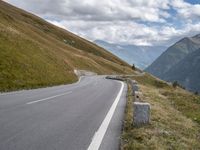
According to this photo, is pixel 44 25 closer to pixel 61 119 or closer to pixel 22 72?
pixel 22 72

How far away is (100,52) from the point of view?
6860 inches

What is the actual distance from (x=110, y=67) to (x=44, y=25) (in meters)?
53.6

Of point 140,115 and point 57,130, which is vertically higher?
point 140,115

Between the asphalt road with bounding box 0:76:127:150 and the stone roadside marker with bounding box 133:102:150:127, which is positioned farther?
the stone roadside marker with bounding box 133:102:150:127

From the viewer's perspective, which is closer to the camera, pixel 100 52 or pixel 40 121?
pixel 40 121

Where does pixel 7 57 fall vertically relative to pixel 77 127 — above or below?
above

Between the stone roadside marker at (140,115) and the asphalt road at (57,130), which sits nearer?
the asphalt road at (57,130)

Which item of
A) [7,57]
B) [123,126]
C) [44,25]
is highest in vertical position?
[44,25]

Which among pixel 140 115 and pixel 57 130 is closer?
pixel 57 130

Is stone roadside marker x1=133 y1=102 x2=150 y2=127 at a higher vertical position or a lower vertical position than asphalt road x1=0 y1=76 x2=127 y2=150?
higher

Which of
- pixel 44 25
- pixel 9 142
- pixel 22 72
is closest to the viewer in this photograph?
pixel 9 142

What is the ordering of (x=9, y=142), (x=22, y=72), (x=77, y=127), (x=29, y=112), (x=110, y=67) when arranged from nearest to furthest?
(x=9, y=142), (x=77, y=127), (x=29, y=112), (x=22, y=72), (x=110, y=67)

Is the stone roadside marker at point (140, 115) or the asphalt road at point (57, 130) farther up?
the stone roadside marker at point (140, 115)

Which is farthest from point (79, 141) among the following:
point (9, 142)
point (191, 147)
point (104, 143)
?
point (191, 147)
